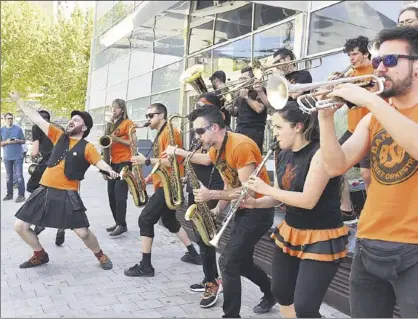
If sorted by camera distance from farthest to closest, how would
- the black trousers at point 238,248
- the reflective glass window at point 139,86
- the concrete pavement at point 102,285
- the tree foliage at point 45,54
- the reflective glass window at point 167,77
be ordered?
the tree foliage at point 45,54
the reflective glass window at point 139,86
the reflective glass window at point 167,77
the concrete pavement at point 102,285
the black trousers at point 238,248

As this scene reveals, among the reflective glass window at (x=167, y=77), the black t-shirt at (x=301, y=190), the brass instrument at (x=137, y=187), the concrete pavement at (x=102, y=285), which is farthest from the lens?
the reflective glass window at (x=167, y=77)

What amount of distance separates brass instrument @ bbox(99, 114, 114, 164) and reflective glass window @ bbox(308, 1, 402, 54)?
3615mm

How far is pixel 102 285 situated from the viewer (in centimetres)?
459

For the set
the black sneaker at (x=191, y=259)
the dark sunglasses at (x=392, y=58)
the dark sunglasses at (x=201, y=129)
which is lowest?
the black sneaker at (x=191, y=259)

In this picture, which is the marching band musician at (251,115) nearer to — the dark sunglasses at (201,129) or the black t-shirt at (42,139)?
the dark sunglasses at (201,129)

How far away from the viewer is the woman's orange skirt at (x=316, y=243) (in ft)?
8.67

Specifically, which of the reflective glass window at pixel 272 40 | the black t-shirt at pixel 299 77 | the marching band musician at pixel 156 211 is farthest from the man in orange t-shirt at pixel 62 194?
the reflective glass window at pixel 272 40

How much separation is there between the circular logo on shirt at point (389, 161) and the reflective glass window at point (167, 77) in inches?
440

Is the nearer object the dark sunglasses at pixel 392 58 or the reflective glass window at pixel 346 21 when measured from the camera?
the dark sunglasses at pixel 392 58

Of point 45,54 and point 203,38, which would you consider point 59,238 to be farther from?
point 45,54

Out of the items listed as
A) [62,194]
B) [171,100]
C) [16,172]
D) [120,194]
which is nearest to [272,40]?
[120,194]

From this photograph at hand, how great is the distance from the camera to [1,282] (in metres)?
4.65

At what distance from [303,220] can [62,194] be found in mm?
3129

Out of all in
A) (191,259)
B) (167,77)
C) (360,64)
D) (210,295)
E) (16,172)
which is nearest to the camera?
(360,64)
